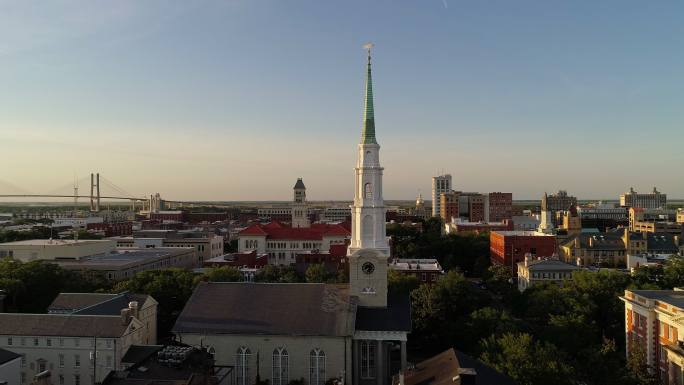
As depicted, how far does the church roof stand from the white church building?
70 millimetres

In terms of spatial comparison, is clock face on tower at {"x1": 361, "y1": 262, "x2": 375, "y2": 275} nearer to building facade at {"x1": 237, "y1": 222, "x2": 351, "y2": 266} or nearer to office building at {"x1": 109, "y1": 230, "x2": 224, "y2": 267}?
building facade at {"x1": 237, "y1": 222, "x2": 351, "y2": 266}

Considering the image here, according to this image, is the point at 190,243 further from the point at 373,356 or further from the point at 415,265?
the point at 373,356

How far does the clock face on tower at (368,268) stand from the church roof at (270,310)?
79.7 inches

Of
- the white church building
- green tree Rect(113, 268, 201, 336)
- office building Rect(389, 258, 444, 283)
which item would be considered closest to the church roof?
the white church building

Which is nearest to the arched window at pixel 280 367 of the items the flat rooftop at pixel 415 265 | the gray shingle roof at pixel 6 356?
the gray shingle roof at pixel 6 356

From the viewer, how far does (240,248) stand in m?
108

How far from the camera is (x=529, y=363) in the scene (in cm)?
3081

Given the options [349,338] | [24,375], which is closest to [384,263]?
[349,338]

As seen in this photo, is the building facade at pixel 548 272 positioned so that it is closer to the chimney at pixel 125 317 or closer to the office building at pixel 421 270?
the office building at pixel 421 270

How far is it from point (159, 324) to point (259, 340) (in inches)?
775

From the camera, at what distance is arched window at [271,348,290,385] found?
3772 cm

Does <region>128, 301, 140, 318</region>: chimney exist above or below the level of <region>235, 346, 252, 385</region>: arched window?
above

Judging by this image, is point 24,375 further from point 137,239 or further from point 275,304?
point 137,239

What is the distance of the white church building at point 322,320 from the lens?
3759 cm
